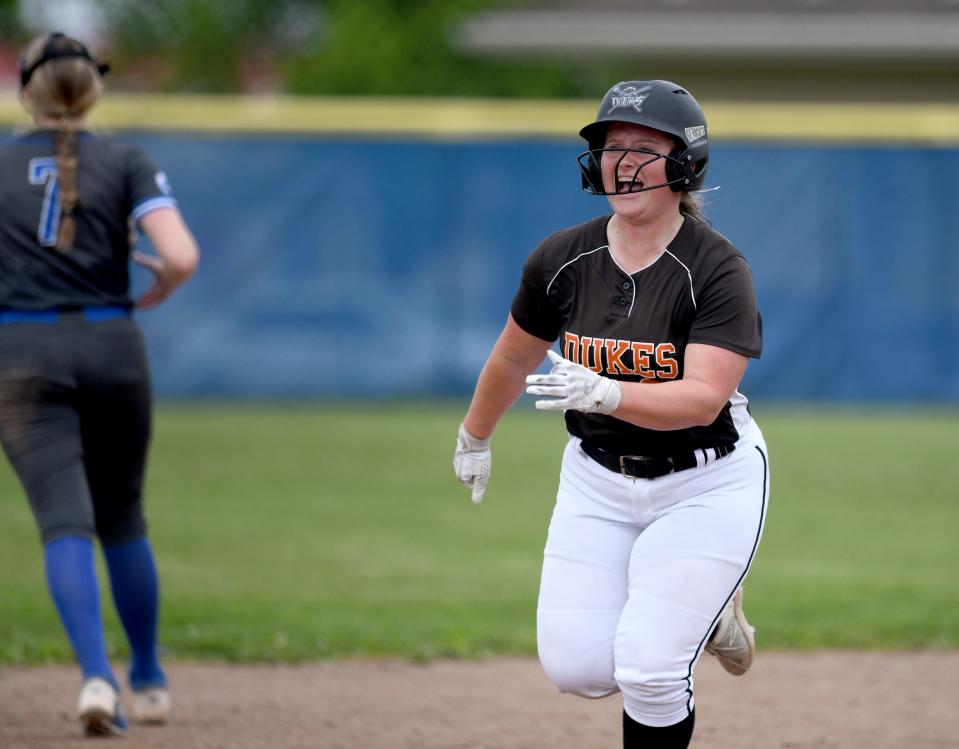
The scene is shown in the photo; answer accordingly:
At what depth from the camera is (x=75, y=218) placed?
434 centimetres

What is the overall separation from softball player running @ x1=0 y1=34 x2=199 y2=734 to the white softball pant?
1383mm

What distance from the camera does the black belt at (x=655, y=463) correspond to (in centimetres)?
369

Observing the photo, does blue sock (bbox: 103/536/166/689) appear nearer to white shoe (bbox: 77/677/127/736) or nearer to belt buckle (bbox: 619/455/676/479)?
white shoe (bbox: 77/677/127/736)

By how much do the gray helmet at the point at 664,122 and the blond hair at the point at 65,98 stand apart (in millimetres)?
1596

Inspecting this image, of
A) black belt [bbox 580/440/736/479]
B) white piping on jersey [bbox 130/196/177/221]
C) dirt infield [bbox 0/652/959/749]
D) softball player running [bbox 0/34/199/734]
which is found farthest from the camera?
dirt infield [bbox 0/652/959/749]

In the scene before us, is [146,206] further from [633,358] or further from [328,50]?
[328,50]

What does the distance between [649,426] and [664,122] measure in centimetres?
75

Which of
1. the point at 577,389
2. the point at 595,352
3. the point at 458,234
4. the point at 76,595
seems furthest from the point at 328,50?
the point at 577,389

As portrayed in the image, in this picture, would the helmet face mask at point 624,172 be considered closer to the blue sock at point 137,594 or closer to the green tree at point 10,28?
the blue sock at point 137,594

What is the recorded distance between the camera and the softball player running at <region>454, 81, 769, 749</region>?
11.4 feet

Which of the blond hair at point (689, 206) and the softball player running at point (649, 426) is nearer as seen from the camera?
the softball player running at point (649, 426)

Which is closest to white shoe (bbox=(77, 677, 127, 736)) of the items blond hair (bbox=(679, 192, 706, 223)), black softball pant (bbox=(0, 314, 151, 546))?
black softball pant (bbox=(0, 314, 151, 546))

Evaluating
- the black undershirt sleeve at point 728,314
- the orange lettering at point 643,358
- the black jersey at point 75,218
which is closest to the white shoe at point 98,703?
the black jersey at point 75,218

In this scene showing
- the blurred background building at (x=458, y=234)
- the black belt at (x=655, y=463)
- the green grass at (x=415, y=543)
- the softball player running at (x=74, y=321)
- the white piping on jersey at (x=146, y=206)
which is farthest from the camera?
the blurred background building at (x=458, y=234)
